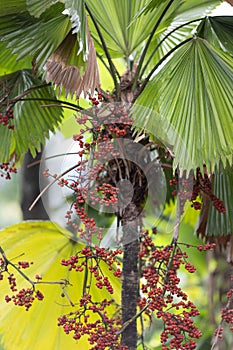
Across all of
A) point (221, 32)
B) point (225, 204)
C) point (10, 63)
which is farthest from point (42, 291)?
point (221, 32)

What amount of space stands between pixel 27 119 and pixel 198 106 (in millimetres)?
860

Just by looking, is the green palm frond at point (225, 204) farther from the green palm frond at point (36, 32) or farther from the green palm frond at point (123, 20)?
the green palm frond at point (36, 32)

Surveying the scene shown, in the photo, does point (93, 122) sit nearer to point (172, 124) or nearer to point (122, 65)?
point (172, 124)

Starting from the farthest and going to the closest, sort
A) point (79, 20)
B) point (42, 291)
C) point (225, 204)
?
point (42, 291) → point (225, 204) → point (79, 20)

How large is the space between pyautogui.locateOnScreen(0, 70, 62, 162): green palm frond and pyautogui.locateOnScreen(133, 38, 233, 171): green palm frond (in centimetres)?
63

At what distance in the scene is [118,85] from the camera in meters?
1.76

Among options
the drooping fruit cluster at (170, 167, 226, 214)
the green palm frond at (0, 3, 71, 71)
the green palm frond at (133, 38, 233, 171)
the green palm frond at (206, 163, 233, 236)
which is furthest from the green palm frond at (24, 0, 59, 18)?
the green palm frond at (206, 163, 233, 236)

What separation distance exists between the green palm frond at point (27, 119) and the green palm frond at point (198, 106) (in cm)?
63

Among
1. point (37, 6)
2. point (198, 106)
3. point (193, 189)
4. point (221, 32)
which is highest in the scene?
point (37, 6)

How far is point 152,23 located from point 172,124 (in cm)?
56

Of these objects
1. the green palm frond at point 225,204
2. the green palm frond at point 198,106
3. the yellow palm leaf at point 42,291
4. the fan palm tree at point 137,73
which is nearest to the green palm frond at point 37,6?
the fan palm tree at point 137,73

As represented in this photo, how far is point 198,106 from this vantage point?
1.46m

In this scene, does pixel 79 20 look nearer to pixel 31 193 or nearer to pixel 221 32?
pixel 221 32

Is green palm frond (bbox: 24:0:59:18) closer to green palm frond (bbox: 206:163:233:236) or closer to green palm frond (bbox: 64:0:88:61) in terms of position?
green palm frond (bbox: 64:0:88:61)
